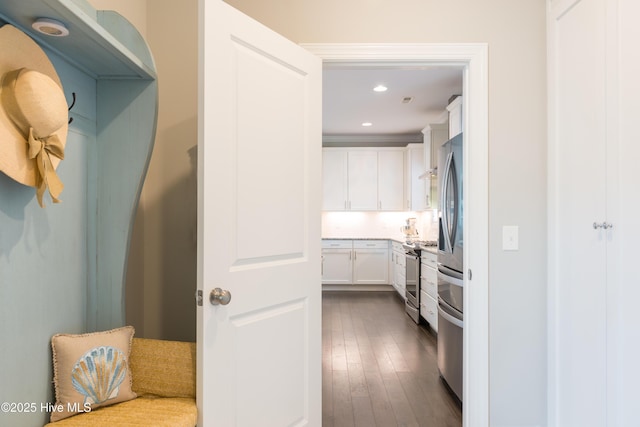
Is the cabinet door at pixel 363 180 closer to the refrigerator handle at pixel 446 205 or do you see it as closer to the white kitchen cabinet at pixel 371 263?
the white kitchen cabinet at pixel 371 263

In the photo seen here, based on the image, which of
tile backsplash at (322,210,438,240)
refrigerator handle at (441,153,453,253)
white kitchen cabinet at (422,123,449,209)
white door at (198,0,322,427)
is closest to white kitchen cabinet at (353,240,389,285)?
tile backsplash at (322,210,438,240)

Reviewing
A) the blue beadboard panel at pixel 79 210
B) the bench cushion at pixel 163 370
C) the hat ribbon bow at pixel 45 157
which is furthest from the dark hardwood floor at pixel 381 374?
the hat ribbon bow at pixel 45 157

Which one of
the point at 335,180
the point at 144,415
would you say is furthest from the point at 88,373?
the point at 335,180

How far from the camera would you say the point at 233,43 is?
1.54 m

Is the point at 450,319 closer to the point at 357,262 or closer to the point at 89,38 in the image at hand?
the point at 89,38

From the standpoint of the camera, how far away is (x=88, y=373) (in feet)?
4.26

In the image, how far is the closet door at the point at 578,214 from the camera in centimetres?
162

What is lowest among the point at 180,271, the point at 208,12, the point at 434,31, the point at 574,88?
the point at 180,271

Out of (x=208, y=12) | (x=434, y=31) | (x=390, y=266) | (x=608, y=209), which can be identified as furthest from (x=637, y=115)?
(x=390, y=266)

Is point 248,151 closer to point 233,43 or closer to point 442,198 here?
point 233,43

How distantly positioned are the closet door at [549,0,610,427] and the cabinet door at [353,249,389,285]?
15.0 ft

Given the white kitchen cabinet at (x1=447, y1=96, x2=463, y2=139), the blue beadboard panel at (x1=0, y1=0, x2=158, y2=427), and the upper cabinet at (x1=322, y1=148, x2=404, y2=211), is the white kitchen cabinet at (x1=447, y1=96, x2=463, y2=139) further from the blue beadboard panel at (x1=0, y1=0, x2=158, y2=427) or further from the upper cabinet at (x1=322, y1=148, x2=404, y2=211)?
the blue beadboard panel at (x1=0, y1=0, x2=158, y2=427)

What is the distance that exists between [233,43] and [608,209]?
1696mm

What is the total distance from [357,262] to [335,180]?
151 cm
